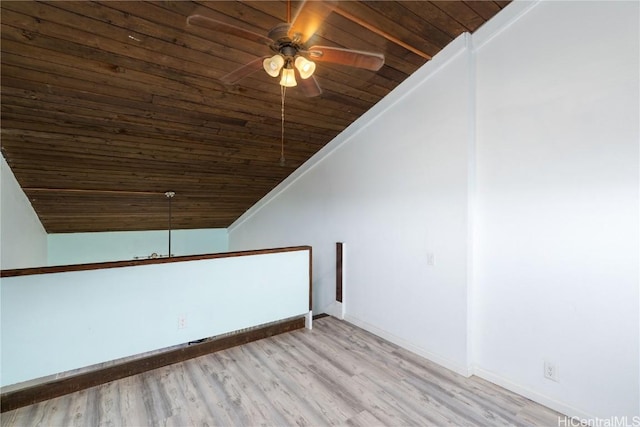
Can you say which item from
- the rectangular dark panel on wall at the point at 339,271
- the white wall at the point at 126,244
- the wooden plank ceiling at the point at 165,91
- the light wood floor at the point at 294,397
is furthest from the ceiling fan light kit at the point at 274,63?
the white wall at the point at 126,244

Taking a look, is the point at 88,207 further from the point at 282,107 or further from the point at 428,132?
the point at 428,132

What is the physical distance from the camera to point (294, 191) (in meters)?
5.02

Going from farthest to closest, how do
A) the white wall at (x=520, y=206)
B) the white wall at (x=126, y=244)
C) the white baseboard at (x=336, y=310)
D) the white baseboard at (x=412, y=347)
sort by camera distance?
the white wall at (x=126, y=244) < the white baseboard at (x=336, y=310) < the white baseboard at (x=412, y=347) < the white wall at (x=520, y=206)

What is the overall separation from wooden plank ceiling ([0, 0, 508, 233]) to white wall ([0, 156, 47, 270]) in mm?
134

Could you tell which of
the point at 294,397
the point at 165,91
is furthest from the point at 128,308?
the point at 165,91

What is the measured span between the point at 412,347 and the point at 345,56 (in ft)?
8.96

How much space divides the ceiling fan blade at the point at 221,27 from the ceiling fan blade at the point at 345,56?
27 cm

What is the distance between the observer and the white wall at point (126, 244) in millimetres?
5207

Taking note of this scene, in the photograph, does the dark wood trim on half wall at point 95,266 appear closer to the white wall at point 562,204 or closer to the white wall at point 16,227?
the white wall at point 16,227

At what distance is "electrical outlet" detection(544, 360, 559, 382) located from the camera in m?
2.27

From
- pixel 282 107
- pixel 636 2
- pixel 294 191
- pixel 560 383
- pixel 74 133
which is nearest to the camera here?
pixel 636 2

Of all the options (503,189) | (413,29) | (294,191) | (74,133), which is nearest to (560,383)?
(503,189)

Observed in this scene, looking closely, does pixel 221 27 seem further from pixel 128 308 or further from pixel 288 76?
pixel 128 308

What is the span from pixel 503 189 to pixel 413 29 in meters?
1.48
